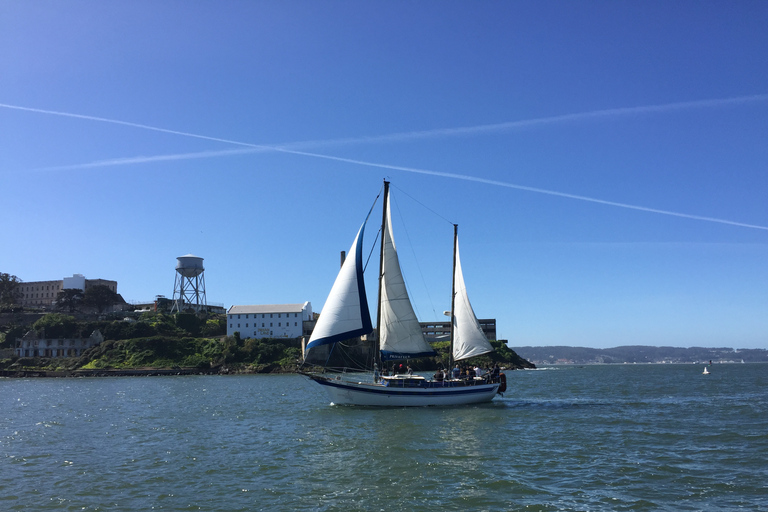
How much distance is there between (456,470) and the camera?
21375 mm

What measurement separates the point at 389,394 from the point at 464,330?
9401 millimetres

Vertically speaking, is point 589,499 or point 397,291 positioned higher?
point 397,291

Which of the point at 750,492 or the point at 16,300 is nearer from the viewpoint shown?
the point at 750,492

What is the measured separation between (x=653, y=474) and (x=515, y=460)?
5.14m

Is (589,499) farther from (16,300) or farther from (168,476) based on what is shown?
(16,300)

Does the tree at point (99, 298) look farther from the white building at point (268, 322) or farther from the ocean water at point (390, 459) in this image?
the ocean water at point (390, 459)

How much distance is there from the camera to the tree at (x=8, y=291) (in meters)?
162

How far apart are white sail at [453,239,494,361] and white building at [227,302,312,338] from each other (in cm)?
8590

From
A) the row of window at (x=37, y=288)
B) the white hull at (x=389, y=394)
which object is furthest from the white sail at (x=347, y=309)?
the row of window at (x=37, y=288)

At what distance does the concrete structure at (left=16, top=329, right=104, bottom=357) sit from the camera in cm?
12669

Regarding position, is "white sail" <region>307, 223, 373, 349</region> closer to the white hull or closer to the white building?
the white hull

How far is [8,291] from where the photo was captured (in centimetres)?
16862

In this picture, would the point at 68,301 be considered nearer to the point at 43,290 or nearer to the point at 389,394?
the point at 43,290

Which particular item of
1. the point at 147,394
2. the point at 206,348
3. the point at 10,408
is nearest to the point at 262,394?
the point at 147,394
